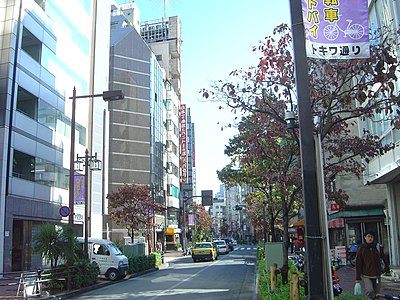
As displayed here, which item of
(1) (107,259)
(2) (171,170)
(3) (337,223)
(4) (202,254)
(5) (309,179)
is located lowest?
(4) (202,254)

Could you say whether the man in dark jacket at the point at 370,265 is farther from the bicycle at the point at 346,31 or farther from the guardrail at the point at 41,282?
the guardrail at the point at 41,282

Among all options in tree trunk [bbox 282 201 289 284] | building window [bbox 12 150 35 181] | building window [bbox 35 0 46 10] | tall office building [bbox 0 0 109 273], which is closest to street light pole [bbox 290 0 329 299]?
tree trunk [bbox 282 201 289 284]

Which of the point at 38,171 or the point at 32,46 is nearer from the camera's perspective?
the point at 38,171

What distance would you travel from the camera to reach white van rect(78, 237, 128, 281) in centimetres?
2170

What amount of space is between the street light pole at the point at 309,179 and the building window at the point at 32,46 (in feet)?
84.4

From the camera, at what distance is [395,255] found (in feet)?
64.5

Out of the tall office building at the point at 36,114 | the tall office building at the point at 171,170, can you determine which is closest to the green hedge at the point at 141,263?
the tall office building at the point at 36,114

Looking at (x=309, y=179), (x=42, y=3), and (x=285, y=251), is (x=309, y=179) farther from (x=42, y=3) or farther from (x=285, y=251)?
(x=42, y=3)

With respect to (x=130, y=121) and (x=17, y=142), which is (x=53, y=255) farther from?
(x=130, y=121)

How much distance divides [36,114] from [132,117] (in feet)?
99.1

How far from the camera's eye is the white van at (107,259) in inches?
854

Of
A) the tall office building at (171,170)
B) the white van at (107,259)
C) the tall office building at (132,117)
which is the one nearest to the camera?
the white van at (107,259)

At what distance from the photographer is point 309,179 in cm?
571

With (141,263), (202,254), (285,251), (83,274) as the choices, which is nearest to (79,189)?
(141,263)
